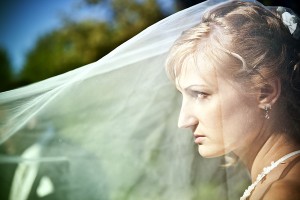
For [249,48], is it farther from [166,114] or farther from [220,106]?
[166,114]

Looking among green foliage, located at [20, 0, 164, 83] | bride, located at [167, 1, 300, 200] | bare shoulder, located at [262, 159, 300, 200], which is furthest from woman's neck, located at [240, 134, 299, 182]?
green foliage, located at [20, 0, 164, 83]

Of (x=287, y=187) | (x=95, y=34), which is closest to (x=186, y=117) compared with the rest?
(x=287, y=187)

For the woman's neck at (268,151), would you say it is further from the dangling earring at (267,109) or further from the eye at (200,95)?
the eye at (200,95)

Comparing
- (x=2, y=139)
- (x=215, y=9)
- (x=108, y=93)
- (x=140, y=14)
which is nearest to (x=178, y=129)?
(x=108, y=93)

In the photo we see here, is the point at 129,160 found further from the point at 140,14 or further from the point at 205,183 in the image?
the point at 140,14

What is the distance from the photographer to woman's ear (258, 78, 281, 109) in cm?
168

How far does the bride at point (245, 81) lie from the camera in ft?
5.46

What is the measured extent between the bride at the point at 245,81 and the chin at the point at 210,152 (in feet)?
0.05

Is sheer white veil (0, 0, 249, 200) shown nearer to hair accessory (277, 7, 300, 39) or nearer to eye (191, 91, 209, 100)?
eye (191, 91, 209, 100)

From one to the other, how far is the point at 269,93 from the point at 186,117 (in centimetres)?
41

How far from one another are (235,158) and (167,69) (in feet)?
1.92

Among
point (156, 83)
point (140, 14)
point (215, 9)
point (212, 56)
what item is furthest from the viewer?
point (140, 14)

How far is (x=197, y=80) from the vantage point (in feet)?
5.50

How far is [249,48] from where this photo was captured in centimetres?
167
